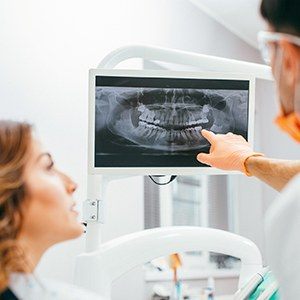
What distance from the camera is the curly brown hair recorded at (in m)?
1.08

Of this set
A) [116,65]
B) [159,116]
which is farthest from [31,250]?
[116,65]

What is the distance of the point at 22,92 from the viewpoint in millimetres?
2174

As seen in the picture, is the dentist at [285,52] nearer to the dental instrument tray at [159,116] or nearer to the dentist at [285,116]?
the dentist at [285,116]

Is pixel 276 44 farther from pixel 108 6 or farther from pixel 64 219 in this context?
pixel 108 6

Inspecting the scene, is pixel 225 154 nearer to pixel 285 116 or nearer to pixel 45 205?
pixel 285 116

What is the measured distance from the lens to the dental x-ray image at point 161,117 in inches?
65.3

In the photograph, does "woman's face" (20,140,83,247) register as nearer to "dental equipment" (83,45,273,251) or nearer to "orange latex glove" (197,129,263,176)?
"dental equipment" (83,45,273,251)

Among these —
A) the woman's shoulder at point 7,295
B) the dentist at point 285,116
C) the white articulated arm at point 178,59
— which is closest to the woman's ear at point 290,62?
the dentist at point 285,116

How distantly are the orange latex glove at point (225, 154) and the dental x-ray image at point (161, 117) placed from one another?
2 centimetres

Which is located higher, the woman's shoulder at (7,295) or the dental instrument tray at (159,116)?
the dental instrument tray at (159,116)

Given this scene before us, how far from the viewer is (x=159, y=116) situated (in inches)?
68.7

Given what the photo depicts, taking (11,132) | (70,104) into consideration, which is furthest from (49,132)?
(11,132)

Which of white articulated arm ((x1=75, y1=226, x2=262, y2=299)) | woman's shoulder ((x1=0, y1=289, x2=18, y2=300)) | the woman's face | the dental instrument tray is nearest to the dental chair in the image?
white articulated arm ((x1=75, y1=226, x2=262, y2=299))

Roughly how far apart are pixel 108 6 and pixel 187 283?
1.73 metres
